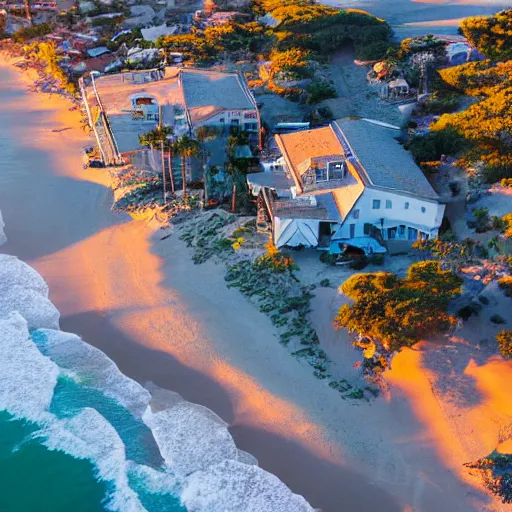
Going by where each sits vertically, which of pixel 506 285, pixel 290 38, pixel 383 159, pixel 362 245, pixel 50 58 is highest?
pixel 290 38

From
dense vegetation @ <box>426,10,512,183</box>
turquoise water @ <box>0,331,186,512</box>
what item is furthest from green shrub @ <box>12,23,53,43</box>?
turquoise water @ <box>0,331,186,512</box>

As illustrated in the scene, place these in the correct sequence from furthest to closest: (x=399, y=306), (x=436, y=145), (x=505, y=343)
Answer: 1. (x=436, y=145)
2. (x=399, y=306)
3. (x=505, y=343)

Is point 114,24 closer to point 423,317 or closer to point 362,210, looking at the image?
point 362,210

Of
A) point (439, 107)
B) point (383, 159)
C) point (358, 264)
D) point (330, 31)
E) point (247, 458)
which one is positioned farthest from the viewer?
point (330, 31)

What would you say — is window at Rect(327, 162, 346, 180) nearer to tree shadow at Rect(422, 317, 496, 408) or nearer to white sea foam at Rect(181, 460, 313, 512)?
tree shadow at Rect(422, 317, 496, 408)

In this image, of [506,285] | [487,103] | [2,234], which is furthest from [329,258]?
[2,234]

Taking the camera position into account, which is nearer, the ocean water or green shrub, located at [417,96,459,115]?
the ocean water

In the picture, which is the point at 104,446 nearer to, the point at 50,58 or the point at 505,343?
the point at 505,343

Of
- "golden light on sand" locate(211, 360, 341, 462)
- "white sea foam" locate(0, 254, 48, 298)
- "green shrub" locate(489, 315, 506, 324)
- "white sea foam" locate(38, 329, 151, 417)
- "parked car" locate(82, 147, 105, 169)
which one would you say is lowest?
"golden light on sand" locate(211, 360, 341, 462)
